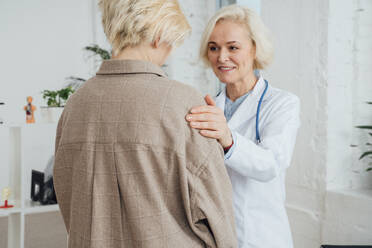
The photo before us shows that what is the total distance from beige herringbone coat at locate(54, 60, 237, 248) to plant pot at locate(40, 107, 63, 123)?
1.76m

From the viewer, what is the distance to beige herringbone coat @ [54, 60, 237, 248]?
870 mm

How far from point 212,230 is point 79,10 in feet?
16.4

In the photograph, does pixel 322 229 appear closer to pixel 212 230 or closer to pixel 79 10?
pixel 212 230

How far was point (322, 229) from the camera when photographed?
234cm

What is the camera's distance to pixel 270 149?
130 centimetres

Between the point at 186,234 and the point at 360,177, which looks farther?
the point at 360,177

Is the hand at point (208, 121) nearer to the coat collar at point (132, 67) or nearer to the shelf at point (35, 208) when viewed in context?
the coat collar at point (132, 67)

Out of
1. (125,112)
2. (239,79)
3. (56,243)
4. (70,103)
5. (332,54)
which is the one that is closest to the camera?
(125,112)

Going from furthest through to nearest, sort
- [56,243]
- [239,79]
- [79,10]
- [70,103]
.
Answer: [79,10] < [56,243] < [239,79] < [70,103]

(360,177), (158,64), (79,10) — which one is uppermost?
(79,10)

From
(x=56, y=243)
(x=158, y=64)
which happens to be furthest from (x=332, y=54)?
Result: (x=56, y=243)

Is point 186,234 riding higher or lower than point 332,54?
lower

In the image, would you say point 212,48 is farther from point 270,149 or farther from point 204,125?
point 204,125

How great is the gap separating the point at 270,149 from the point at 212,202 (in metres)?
0.46
